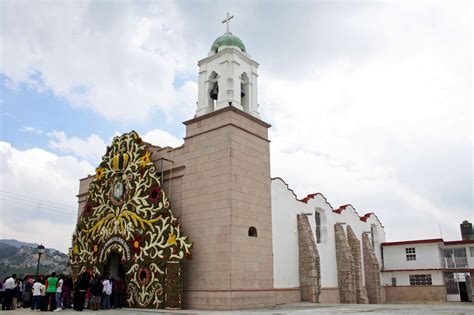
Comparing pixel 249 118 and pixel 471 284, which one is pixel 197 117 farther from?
pixel 471 284

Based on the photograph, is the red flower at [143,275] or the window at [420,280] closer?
the red flower at [143,275]

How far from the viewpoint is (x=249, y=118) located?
19.8 metres

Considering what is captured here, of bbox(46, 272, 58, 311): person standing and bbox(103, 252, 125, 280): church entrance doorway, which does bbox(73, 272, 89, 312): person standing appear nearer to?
bbox(46, 272, 58, 311): person standing

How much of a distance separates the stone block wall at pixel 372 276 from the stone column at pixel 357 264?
48.3 inches

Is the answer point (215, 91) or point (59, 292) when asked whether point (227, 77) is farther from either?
point (59, 292)

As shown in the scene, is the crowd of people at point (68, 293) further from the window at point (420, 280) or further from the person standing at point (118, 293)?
the window at point (420, 280)

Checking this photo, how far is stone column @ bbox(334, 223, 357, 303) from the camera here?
24.7 meters

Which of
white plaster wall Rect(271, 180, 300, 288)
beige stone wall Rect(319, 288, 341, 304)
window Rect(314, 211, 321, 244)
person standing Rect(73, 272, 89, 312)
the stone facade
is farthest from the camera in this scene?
window Rect(314, 211, 321, 244)

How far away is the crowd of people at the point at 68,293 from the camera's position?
674 inches

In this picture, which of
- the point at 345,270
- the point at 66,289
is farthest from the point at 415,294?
the point at 66,289

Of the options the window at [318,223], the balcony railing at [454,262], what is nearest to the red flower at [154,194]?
the window at [318,223]

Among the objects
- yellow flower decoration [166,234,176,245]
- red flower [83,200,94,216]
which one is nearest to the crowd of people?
yellow flower decoration [166,234,176,245]

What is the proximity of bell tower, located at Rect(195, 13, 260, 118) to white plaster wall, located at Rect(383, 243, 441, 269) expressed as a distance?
59.8ft

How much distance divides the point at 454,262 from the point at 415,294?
12.7 feet
